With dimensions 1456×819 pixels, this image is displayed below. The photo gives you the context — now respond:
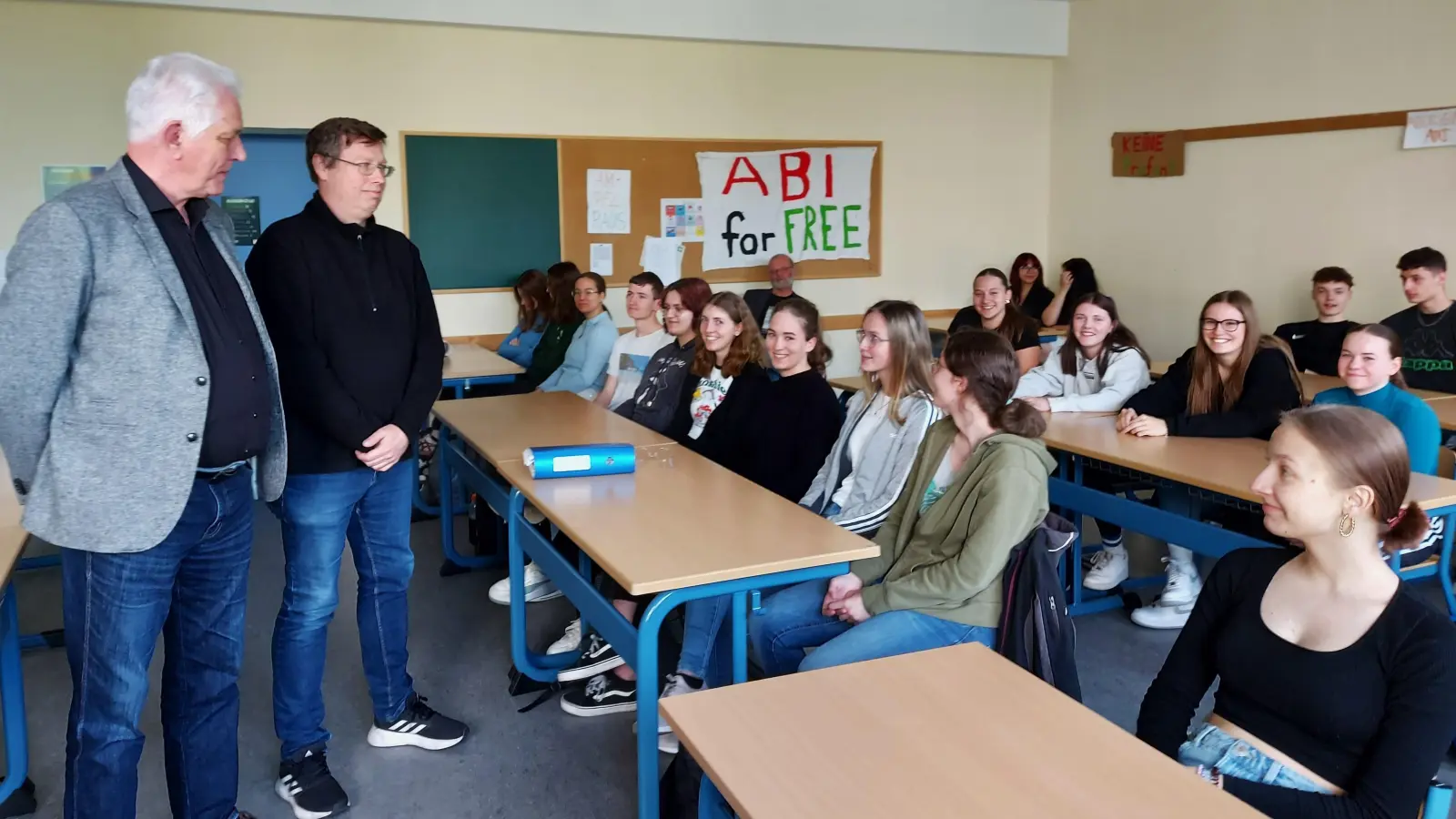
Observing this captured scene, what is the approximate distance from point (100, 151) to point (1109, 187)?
5884mm

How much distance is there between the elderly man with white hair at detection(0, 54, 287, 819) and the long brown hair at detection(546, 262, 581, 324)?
3317mm

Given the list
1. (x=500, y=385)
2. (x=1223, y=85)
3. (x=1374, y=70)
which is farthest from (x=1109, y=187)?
(x=500, y=385)

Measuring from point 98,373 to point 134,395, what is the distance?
60 millimetres

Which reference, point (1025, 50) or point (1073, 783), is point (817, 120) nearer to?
point (1025, 50)

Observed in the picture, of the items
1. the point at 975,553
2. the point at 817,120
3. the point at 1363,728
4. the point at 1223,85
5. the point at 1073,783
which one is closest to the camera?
the point at 1073,783

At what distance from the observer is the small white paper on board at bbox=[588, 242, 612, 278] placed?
637 centimetres

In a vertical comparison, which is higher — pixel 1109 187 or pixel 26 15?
pixel 26 15

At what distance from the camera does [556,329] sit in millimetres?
5188

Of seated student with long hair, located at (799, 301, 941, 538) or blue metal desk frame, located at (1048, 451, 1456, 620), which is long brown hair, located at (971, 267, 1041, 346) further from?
seated student with long hair, located at (799, 301, 941, 538)

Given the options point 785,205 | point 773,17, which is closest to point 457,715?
point 785,205

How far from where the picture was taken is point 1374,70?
5355mm

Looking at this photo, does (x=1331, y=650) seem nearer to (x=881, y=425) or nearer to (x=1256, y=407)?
(x=881, y=425)

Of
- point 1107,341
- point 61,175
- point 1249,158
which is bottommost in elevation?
point 1107,341

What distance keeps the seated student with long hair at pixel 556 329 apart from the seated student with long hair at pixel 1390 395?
3214 mm
